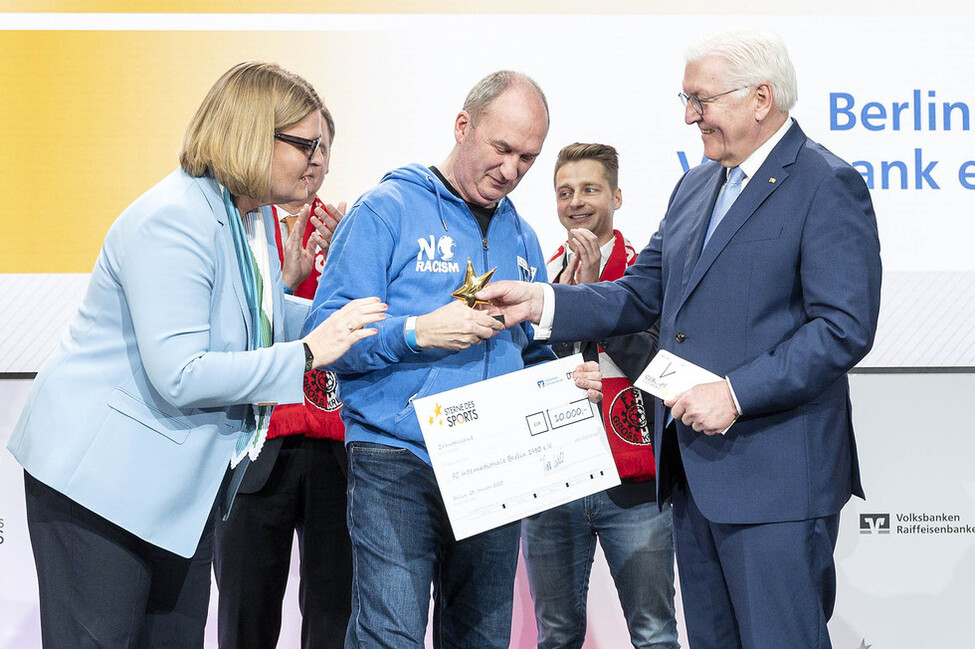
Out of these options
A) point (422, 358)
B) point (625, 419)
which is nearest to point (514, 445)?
point (422, 358)

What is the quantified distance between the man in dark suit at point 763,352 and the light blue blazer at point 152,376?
0.68m

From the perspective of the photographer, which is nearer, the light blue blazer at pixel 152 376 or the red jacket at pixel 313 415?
the light blue blazer at pixel 152 376

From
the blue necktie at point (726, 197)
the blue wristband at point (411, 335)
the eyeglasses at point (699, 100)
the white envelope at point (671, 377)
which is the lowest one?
the white envelope at point (671, 377)

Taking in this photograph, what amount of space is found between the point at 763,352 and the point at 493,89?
37.3 inches

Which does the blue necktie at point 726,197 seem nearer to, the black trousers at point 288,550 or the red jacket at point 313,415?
the red jacket at point 313,415

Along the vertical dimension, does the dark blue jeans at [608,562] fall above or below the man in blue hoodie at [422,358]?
below

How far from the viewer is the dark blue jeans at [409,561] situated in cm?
226

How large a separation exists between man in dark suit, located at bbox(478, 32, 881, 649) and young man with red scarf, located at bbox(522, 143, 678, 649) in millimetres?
584

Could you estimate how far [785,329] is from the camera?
2.18 meters

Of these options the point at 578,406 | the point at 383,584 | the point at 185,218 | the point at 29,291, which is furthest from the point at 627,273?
the point at 29,291

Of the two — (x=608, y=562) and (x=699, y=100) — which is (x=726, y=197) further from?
(x=608, y=562)

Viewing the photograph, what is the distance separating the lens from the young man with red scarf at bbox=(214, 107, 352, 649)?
300 centimetres

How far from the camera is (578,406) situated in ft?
7.68

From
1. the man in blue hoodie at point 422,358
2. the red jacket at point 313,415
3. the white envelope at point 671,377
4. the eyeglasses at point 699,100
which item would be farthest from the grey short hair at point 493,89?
the red jacket at point 313,415
